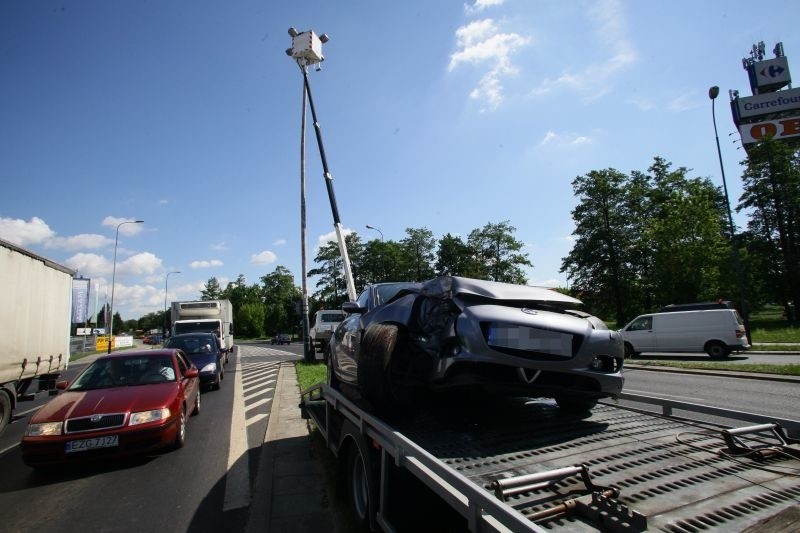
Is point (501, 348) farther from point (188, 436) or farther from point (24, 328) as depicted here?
point (24, 328)

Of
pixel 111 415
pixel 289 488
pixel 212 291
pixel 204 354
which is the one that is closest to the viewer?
pixel 289 488

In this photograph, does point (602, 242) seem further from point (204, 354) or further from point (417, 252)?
point (204, 354)

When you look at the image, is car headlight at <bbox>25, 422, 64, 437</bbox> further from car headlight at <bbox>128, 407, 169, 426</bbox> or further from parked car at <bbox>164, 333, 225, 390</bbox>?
parked car at <bbox>164, 333, 225, 390</bbox>

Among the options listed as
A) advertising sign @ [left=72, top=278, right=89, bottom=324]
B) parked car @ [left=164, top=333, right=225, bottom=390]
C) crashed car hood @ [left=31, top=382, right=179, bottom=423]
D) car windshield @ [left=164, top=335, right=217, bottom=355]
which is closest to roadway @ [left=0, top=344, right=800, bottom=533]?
crashed car hood @ [left=31, top=382, right=179, bottom=423]

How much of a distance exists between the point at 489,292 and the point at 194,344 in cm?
1143

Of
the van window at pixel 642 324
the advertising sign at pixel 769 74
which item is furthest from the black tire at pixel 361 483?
the advertising sign at pixel 769 74

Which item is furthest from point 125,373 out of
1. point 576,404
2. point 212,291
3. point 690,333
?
point 212,291

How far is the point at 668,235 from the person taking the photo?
29375 mm

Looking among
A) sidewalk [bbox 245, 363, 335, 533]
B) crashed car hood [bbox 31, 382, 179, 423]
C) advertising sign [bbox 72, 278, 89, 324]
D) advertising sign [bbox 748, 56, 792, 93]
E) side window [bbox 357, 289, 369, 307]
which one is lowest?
sidewalk [bbox 245, 363, 335, 533]

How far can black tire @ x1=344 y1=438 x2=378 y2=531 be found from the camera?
2922 millimetres

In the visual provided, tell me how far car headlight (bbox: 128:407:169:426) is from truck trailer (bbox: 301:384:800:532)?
2844 mm

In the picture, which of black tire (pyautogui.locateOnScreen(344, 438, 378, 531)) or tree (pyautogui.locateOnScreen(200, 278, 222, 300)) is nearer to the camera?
black tire (pyautogui.locateOnScreen(344, 438, 378, 531))

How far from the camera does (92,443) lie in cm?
497

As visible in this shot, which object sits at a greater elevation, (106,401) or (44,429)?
(106,401)
